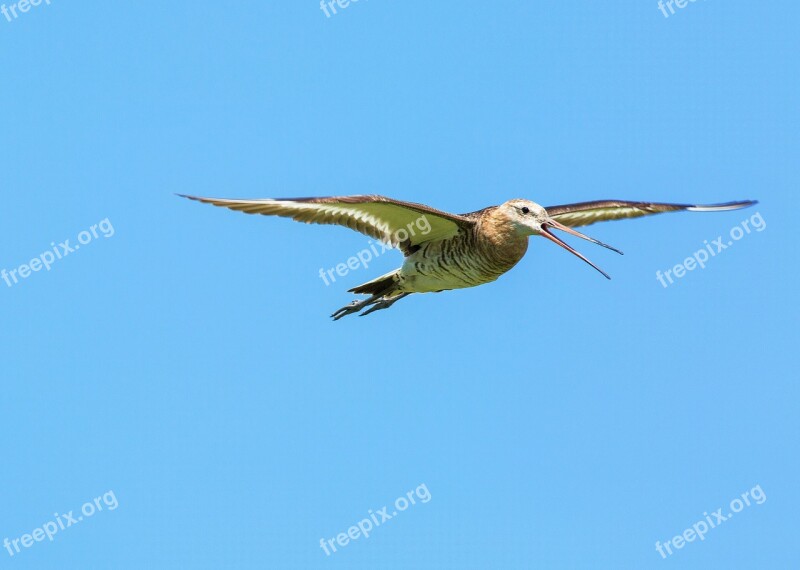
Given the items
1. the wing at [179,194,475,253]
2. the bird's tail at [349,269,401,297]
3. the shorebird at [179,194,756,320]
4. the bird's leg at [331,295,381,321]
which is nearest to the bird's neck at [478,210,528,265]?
the shorebird at [179,194,756,320]

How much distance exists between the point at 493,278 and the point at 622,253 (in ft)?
7.17

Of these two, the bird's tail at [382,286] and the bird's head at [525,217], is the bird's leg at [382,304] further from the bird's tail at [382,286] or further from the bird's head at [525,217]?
the bird's head at [525,217]

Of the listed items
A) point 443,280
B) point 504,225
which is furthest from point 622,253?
point 443,280

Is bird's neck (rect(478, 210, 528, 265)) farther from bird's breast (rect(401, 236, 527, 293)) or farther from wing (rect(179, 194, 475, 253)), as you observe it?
wing (rect(179, 194, 475, 253))

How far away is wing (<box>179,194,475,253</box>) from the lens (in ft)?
46.2

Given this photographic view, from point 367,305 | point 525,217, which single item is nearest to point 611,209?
point 525,217

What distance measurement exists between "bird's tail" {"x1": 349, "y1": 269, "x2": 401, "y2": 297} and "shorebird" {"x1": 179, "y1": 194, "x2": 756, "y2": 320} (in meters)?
0.01

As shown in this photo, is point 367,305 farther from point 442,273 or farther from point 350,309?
point 442,273

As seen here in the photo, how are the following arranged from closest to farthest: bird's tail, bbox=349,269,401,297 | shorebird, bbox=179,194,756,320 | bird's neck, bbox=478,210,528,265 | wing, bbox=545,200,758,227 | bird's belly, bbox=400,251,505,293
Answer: shorebird, bbox=179,194,756,320, bird's neck, bbox=478,210,528,265, bird's belly, bbox=400,251,505,293, bird's tail, bbox=349,269,401,297, wing, bbox=545,200,758,227

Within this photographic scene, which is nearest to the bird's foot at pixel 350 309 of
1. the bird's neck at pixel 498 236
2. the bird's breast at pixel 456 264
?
the bird's breast at pixel 456 264

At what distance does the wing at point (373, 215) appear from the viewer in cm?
1408

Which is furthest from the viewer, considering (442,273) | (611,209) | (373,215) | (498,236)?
(611,209)

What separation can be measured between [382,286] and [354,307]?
609 mm

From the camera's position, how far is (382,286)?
55.0 feet
